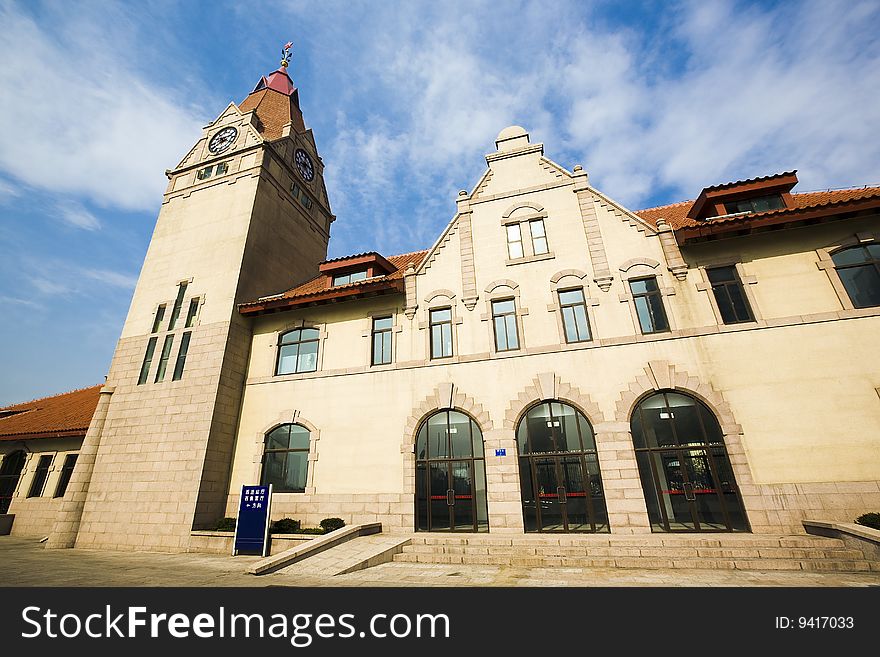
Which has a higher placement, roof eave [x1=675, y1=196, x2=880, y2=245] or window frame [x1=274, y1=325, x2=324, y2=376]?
roof eave [x1=675, y1=196, x2=880, y2=245]

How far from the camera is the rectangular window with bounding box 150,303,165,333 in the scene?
2016 cm

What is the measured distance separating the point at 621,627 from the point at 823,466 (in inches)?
504

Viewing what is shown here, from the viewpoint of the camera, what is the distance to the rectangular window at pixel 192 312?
1944 cm

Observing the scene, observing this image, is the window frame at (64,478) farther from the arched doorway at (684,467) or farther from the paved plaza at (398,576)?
the arched doorway at (684,467)

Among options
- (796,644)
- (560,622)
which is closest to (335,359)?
(560,622)

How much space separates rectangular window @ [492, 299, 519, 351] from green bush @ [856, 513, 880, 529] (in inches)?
423

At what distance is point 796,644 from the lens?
425 centimetres

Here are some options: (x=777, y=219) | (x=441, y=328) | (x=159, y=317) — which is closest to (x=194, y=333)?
(x=159, y=317)

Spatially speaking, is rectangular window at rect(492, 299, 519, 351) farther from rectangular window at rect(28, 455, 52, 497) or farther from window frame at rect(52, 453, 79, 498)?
rectangular window at rect(28, 455, 52, 497)

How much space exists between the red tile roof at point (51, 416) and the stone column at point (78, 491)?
11.0 feet

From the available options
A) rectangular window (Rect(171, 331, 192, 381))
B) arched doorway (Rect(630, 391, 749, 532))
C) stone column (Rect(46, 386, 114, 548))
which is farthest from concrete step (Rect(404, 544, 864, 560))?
stone column (Rect(46, 386, 114, 548))

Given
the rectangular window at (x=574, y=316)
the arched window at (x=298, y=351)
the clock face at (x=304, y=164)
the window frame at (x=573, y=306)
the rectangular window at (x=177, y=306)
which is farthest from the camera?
the clock face at (x=304, y=164)

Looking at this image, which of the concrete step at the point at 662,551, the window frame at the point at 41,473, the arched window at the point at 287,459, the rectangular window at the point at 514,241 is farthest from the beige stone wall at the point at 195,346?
the rectangular window at the point at 514,241

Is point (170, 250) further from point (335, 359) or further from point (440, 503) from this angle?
point (440, 503)
